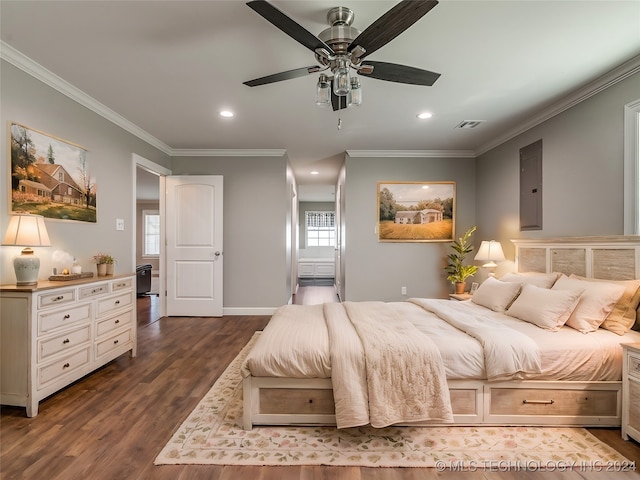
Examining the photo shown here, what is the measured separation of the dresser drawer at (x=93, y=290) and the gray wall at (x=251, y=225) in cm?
214

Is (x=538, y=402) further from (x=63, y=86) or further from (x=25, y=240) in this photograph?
(x=63, y=86)

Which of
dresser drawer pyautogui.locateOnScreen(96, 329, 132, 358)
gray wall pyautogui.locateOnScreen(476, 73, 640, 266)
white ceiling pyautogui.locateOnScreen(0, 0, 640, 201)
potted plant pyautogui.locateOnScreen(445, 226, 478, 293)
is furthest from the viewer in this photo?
potted plant pyautogui.locateOnScreen(445, 226, 478, 293)

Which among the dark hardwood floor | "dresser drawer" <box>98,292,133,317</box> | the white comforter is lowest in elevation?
the dark hardwood floor

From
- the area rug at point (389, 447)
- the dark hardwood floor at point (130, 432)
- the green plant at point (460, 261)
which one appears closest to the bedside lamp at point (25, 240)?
the dark hardwood floor at point (130, 432)

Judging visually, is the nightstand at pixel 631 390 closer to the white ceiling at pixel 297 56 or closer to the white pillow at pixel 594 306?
the white pillow at pixel 594 306

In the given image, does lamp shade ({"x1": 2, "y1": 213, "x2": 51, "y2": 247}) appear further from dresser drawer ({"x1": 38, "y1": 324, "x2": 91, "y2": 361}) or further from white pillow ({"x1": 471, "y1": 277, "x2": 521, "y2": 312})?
white pillow ({"x1": 471, "y1": 277, "x2": 521, "y2": 312})

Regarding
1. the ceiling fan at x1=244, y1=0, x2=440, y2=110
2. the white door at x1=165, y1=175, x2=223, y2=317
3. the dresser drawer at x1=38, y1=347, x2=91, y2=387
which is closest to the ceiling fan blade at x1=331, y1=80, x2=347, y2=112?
the ceiling fan at x1=244, y1=0, x2=440, y2=110

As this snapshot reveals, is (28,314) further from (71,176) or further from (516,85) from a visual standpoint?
(516,85)

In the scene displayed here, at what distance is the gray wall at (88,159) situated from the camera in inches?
91.6

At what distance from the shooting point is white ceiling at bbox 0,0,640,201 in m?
1.91

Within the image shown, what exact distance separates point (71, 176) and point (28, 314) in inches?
54.9

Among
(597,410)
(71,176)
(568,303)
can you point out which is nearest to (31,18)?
(71,176)

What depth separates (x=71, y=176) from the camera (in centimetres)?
292

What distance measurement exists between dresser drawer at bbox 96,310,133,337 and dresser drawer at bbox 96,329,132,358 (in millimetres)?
77
